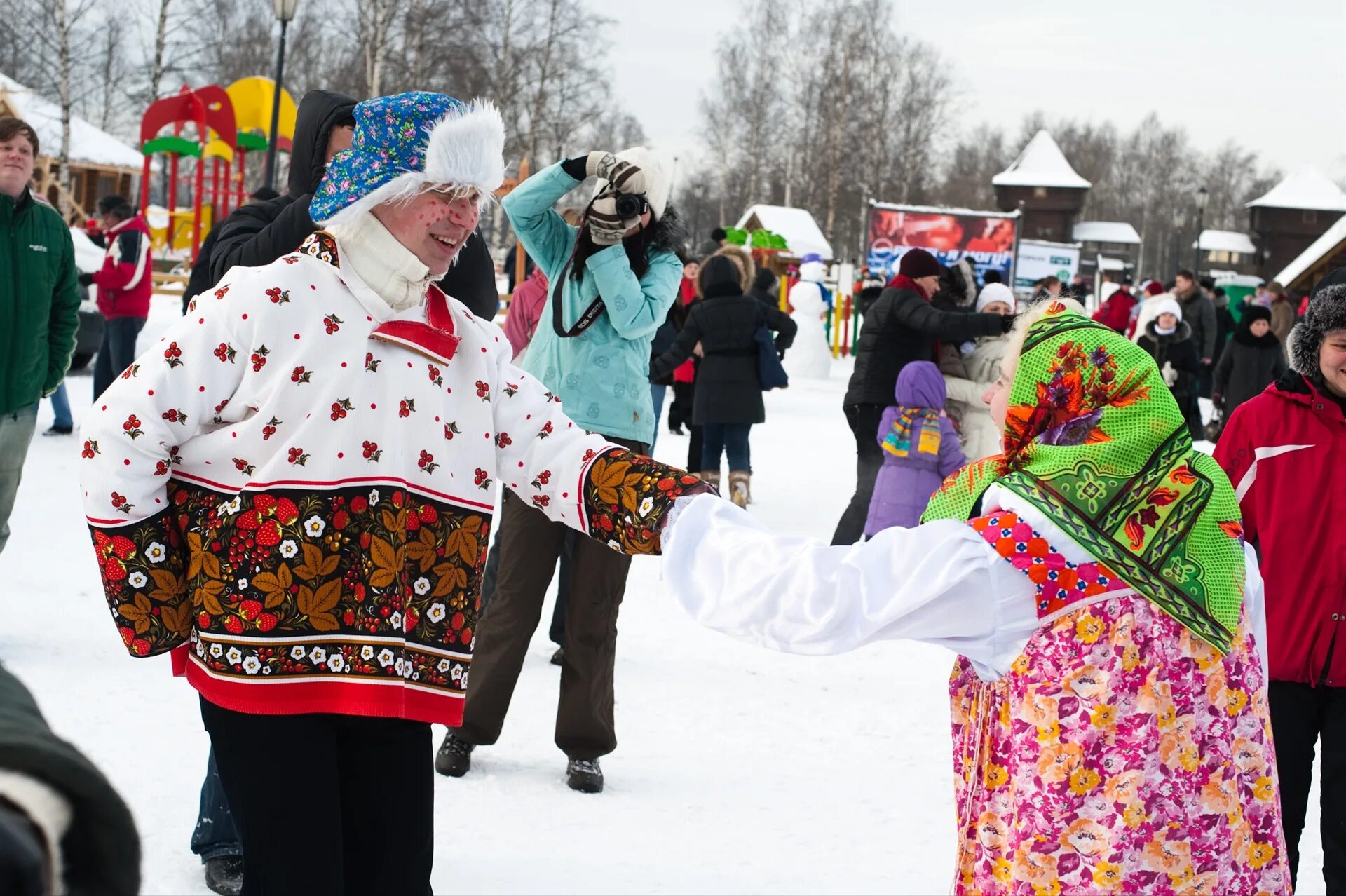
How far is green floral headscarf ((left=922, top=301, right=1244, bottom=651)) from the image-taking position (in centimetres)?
230

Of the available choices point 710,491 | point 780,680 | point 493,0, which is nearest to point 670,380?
point 780,680

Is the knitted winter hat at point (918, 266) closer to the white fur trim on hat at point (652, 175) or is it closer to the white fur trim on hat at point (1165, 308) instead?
the white fur trim on hat at point (652, 175)

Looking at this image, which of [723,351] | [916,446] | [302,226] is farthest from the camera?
[723,351]

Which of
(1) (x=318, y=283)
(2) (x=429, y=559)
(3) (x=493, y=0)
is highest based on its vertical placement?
(3) (x=493, y=0)

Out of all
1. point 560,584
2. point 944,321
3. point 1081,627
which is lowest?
point 560,584

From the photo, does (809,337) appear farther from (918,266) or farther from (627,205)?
(627,205)

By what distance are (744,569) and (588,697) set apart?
2.14 m

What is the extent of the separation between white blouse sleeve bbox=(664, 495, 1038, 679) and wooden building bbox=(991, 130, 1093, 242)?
57547 millimetres

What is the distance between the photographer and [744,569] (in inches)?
89.8

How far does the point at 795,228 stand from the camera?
35.8 m

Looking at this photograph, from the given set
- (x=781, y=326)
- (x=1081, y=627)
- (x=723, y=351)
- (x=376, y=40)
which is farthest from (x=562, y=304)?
(x=376, y=40)

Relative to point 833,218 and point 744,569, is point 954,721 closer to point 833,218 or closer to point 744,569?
point 744,569

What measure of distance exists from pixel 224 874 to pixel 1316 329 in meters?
3.09

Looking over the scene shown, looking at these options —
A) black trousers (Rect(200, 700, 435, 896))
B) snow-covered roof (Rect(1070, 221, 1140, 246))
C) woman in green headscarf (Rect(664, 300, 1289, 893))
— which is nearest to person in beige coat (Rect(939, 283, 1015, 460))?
woman in green headscarf (Rect(664, 300, 1289, 893))
